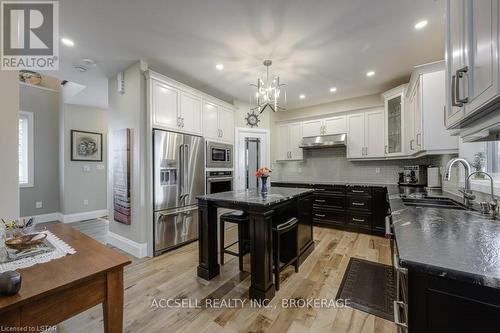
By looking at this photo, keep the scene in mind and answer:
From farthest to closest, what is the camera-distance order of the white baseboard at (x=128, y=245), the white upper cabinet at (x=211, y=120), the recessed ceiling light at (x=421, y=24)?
the white upper cabinet at (x=211, y=120)
the white baseboard at (x=128, y=245)
the recessed ceiling light at (x=421, y=24)

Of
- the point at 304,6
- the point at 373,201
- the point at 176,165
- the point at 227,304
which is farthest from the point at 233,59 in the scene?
the point at 373,201

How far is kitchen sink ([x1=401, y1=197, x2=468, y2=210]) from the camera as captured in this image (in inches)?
73.6

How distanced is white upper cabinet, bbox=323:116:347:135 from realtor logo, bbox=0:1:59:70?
4.39 m

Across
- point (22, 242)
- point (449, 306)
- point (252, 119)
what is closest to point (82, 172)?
point (252, 119)

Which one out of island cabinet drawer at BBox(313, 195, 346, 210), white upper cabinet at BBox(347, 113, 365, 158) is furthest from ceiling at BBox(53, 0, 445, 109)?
island cabinet drawer at BBox(313, 195, 346, 210)

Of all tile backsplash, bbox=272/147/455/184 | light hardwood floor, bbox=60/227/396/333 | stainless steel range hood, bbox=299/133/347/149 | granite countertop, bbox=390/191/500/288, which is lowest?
light hardwood floor, bbox=60/227/396/333

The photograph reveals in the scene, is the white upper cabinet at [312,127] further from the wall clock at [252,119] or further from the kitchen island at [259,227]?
the kitchen island at [259,227]

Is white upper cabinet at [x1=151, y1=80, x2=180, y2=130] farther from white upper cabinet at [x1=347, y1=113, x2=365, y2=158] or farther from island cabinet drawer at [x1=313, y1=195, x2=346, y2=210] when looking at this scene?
white upper cabinet at [x1=347, y1=113, x2=365, y2=158]

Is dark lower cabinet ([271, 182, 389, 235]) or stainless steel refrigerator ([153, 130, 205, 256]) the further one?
dark lower cabinet ([271, 182, 389, 235])

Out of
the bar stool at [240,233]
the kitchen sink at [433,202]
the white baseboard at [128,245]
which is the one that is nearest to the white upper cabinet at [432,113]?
the kitchen sink at [433,202]

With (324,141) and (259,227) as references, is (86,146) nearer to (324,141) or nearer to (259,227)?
(259,227)

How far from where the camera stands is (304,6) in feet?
6.29

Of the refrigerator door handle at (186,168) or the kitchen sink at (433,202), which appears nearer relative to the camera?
the kitchen sink at (433,202)

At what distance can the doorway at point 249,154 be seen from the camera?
15.0 ft
